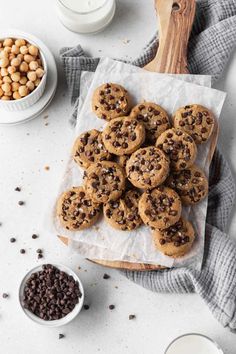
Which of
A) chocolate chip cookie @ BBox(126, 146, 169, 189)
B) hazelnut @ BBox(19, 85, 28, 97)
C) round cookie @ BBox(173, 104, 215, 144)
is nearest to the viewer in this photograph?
chocolate chip cookie @ BBox(126, 146, 169, 189)

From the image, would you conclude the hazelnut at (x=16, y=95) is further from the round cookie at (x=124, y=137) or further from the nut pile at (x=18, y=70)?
the round cookie at (x=124, y=137)

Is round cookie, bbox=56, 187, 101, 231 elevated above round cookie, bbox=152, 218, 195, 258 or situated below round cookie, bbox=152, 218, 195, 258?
above

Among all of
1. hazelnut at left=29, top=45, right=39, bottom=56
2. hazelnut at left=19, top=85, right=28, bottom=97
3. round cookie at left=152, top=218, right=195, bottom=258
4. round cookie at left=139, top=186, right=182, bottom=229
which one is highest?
hazelnut at left=29, top=45, right=39, bottom=56

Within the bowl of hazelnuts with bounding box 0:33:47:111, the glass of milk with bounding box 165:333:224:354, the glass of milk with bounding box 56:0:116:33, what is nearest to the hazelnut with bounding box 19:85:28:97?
the bowl of hazelnuts with bounding box 0:33:47:111

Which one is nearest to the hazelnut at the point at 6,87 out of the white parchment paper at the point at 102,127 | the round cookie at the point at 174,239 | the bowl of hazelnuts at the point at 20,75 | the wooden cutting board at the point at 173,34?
the bowl of hazelnuts at the point at 20,75

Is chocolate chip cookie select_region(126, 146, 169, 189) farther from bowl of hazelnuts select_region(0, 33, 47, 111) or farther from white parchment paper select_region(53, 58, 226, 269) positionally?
bowl of hazelnuts select_region(0, 33, 47, 111)

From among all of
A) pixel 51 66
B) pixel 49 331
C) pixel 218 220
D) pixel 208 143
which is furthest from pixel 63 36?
pixel 49 331
